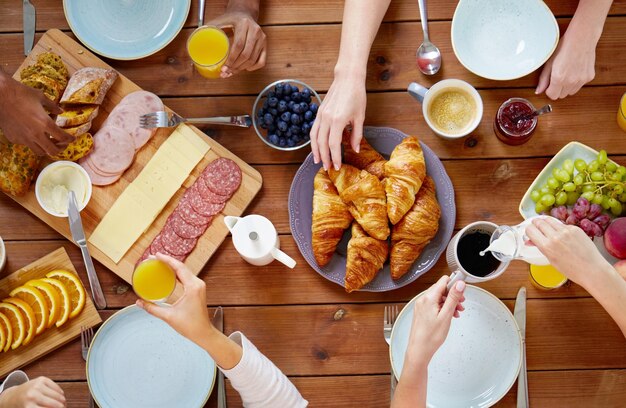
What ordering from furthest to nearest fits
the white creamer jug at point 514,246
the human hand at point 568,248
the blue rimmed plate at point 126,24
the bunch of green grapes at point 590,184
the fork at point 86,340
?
1. the blue rimmed plate at point 126,24
2. the fork at point 86,340
3. the bunch of green grapes at point 590,184
4. the white creamer jug at point 514,246
5. the human hand at point 568,248

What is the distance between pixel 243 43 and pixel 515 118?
31.3 inches

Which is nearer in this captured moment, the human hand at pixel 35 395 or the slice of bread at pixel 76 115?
the human hand at pixel 35 395

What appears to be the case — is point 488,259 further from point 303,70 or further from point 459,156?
point 303,70

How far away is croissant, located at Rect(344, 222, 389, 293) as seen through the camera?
64.7 inches

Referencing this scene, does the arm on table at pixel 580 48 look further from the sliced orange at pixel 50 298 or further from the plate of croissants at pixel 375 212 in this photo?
the sliced orange at pixel 50 298

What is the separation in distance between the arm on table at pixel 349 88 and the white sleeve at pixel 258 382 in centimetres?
53

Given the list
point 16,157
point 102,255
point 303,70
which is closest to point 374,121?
point 303,70

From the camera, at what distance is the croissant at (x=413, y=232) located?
1.65 metres

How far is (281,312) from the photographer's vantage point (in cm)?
177

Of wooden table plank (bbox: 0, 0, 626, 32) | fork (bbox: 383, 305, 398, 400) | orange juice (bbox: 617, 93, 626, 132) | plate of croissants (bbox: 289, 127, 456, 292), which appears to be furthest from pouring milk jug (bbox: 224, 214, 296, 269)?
orange juice (bbox: 617, 93, 626, 132)

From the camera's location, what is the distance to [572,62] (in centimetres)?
170

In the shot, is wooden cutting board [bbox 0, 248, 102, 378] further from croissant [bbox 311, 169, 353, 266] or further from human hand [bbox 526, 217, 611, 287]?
human hand [bbox 526, 217, 611, 287]

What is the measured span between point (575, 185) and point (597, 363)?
20.3 inches

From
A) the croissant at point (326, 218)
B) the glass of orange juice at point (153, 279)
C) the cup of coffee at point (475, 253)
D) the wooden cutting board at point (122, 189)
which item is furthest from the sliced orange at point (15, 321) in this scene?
the cup of coffee at point (475, 253)
